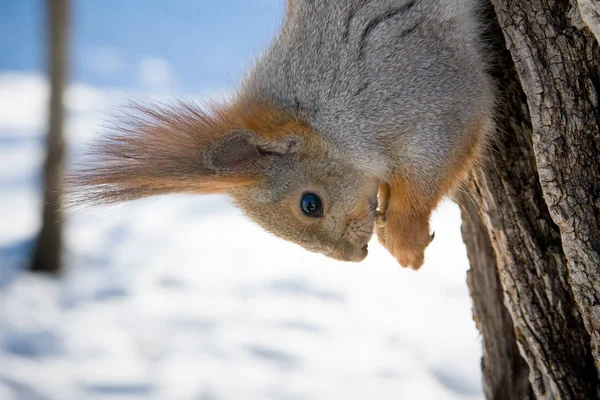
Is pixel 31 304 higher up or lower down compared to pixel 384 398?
higher up

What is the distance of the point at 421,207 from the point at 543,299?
39cm

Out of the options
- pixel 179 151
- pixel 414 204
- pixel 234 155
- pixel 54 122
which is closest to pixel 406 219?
pixel 414 204

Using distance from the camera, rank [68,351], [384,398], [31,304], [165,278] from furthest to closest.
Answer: [165,278], [31,304], [68,351], [384,398]

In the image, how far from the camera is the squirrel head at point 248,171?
1.73 m

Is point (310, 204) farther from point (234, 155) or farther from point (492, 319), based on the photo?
point (492, 319)

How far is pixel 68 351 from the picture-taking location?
361cm

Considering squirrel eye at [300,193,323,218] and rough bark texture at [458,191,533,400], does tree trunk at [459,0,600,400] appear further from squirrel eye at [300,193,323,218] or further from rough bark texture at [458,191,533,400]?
squirrel eye at [300,193,323,218]

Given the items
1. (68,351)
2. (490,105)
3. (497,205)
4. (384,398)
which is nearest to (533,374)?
(497,205)

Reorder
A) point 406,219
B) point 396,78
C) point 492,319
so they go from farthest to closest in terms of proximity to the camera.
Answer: point 492,319, point 406,219, point 396,78

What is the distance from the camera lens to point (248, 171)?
6.11 feet

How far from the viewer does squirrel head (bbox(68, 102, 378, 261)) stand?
1726 millimetres

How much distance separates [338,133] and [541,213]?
22.3 inches

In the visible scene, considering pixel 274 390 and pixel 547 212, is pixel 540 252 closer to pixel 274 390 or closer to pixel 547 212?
pixel 547 212

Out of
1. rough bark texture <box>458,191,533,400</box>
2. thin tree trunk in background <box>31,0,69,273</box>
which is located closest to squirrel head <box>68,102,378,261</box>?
rough bark texture <box>458,191,533,400</box>
